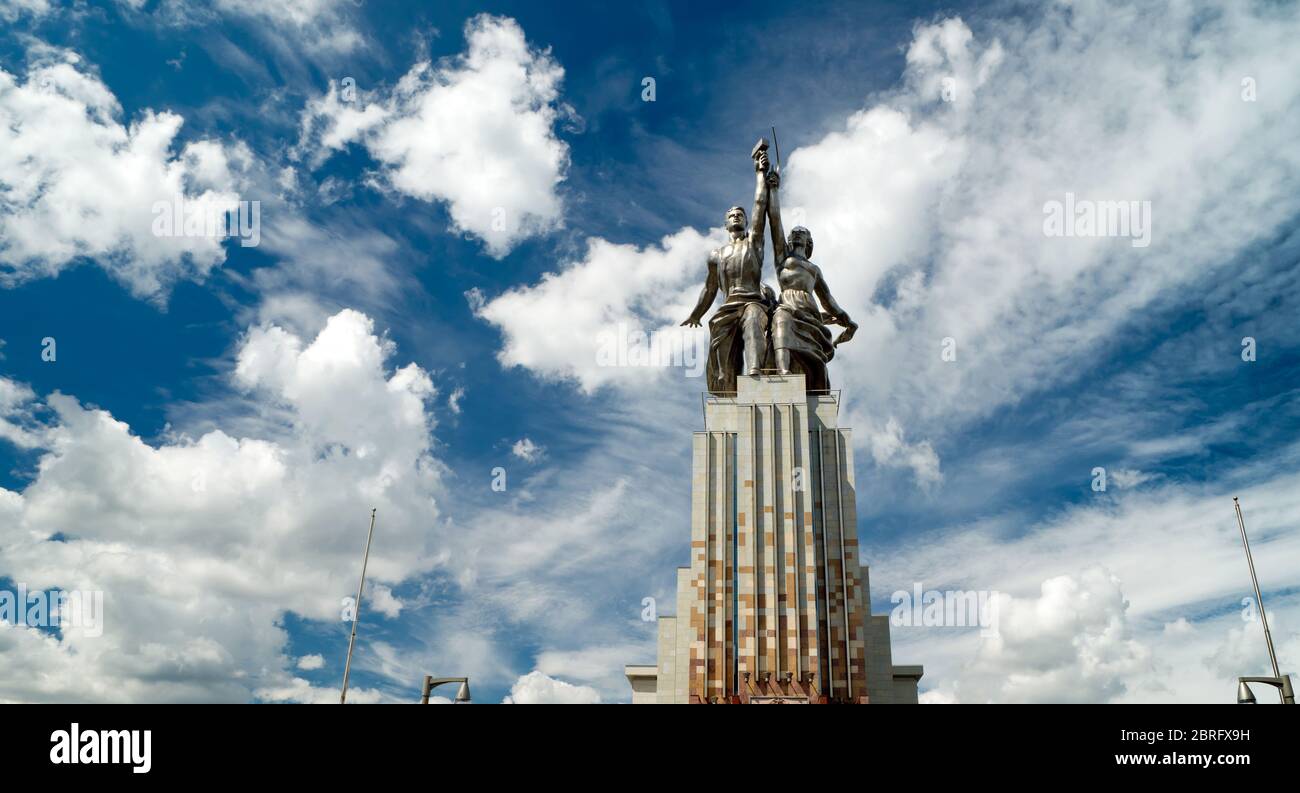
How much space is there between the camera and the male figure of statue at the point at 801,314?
136 ft

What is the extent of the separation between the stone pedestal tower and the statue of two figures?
191 cm

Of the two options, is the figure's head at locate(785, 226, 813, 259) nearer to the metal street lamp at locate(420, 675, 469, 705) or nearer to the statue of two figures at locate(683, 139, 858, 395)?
the statue of two figures at locate(683, 139, 858, 395)

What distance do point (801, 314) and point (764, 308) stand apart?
191 centimetres

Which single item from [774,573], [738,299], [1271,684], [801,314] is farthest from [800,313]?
[1271,684]

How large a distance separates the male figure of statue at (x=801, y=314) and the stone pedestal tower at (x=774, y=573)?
1690 mm

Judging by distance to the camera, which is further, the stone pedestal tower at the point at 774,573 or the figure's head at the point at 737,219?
the figure's head at the point at 737,219

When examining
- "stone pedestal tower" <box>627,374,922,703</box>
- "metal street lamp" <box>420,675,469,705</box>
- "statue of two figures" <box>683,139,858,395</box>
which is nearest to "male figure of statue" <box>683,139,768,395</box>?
"statue of two figures" <box>683,139,858,395</box>

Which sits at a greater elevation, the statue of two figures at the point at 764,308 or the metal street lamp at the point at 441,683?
the statue of two figures at the point at 764,308

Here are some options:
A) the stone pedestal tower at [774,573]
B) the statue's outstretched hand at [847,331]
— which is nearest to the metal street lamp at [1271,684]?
the stone pedestal tower at [774,573]

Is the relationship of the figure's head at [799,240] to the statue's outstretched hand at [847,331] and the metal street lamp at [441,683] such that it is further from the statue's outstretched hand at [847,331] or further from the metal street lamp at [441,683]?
the metal street lamp at [441,683]

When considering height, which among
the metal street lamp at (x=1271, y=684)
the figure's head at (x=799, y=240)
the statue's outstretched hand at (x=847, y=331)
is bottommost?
the metal street lamp at (x=1271, y=684)

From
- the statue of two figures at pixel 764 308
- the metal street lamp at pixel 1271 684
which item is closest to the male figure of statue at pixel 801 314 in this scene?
the statue of two figures at pixel 764 308

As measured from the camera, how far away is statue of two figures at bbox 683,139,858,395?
41.5 metres
